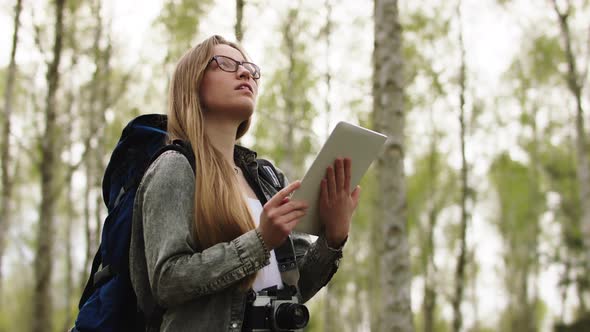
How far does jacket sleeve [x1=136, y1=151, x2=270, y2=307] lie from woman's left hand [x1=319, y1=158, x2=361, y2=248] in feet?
1.18

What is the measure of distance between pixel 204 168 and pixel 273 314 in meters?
0.51

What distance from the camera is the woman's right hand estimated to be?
1.77 metres

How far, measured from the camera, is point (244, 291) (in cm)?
182

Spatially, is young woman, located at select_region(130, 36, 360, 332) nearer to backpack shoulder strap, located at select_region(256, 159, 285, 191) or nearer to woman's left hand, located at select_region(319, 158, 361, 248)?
woman's left hand, located at select_region(319, 158, 361, 248)

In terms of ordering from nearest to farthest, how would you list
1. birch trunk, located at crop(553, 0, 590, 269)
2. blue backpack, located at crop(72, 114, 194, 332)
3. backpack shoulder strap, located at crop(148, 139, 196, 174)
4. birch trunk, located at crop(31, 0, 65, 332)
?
blue backpack, located at crop(72, 114, 194, 332), backpack shoulder strap, located at crop(148, 139, 196, 174), birch trunk, located at crop(31, 0, 65, 332), birch trunk, located at crop(553, 0, 590, 269)

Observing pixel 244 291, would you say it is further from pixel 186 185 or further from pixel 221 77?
pixel 221 77

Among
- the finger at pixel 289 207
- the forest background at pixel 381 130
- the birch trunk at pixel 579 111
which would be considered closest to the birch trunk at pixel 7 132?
the forest background at pixel 381 130

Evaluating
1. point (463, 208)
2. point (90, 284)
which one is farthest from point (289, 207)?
point (463, 208)

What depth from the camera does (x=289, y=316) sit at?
Result: 1779mm

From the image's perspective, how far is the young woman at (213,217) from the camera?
1.74 metres

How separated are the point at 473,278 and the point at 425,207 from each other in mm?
6655

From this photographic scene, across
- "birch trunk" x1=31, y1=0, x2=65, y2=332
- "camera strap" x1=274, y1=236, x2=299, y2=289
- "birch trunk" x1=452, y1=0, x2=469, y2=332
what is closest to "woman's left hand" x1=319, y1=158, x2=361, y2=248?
"camera strap" x1=274, y1=236, x2=299, y2=289

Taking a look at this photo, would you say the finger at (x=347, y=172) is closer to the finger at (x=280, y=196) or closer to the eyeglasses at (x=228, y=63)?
the finger at (x=280, y=196)

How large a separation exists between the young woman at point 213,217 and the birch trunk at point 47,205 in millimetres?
7893
